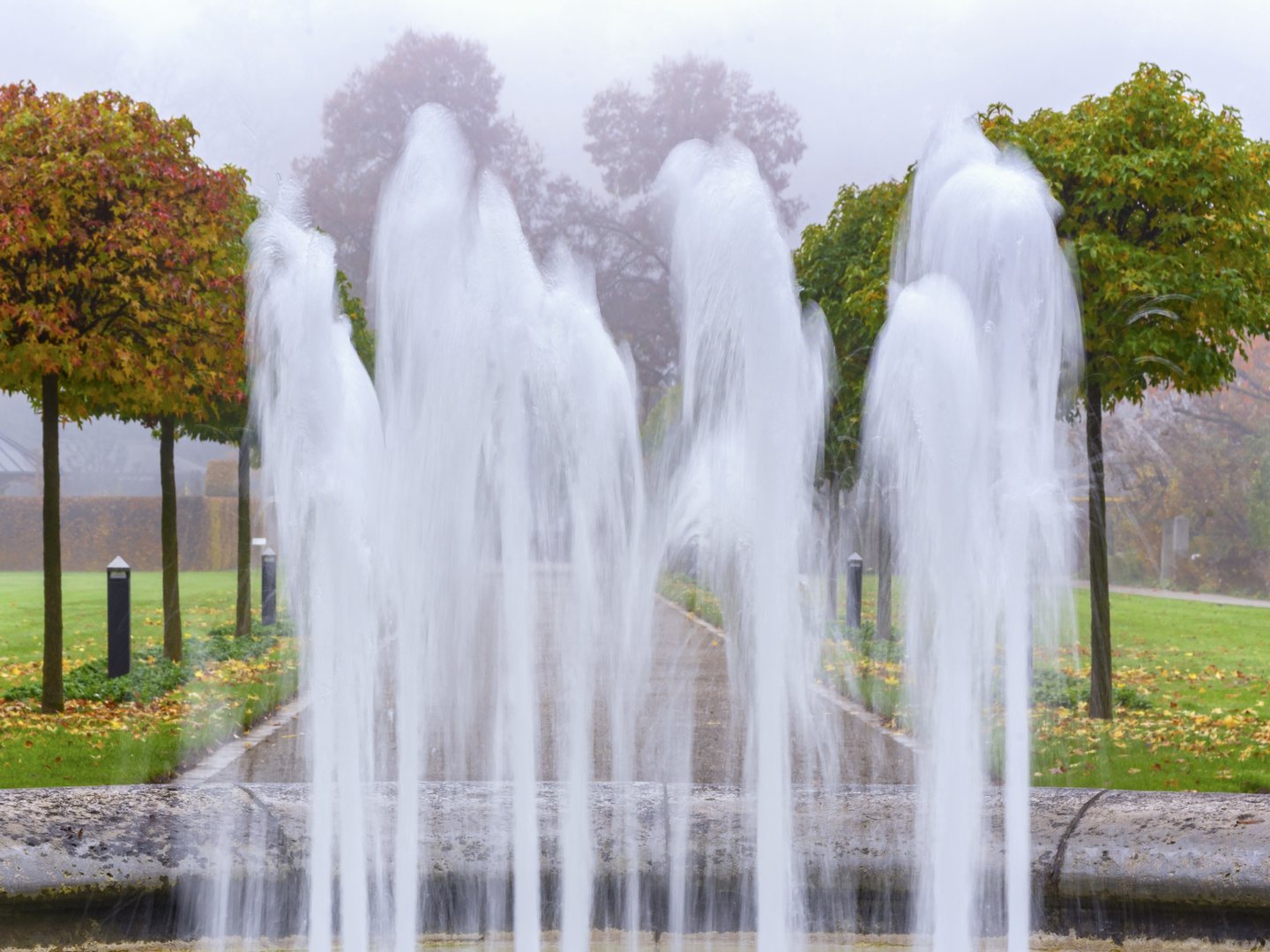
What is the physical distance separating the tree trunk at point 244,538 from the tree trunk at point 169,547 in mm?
1494

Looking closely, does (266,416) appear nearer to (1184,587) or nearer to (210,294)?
(210,294)

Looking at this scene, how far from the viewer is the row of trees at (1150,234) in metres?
7.12

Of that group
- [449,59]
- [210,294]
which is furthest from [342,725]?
[449,59]

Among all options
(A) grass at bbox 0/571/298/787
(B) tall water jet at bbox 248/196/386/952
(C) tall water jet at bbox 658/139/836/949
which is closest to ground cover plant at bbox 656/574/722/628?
(A) grass at bbox 0/571/298/787

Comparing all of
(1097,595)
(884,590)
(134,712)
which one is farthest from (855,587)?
(134,712)

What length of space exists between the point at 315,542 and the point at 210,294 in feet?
12.4

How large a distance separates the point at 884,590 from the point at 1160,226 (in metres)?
5.56

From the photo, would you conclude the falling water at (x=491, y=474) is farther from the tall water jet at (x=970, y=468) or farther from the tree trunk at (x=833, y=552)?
the tree trunk at (x=833, y=552)

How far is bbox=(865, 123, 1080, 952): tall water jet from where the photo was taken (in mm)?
3879

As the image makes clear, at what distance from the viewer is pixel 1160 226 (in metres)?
7.37

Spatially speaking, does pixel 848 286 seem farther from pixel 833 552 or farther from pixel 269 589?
pixel 269 589

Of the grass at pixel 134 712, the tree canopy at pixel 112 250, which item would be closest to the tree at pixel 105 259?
the tree canopy at pixel 112 250

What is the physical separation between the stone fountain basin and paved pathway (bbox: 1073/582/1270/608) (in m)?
15.3

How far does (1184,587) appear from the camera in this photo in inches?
912
